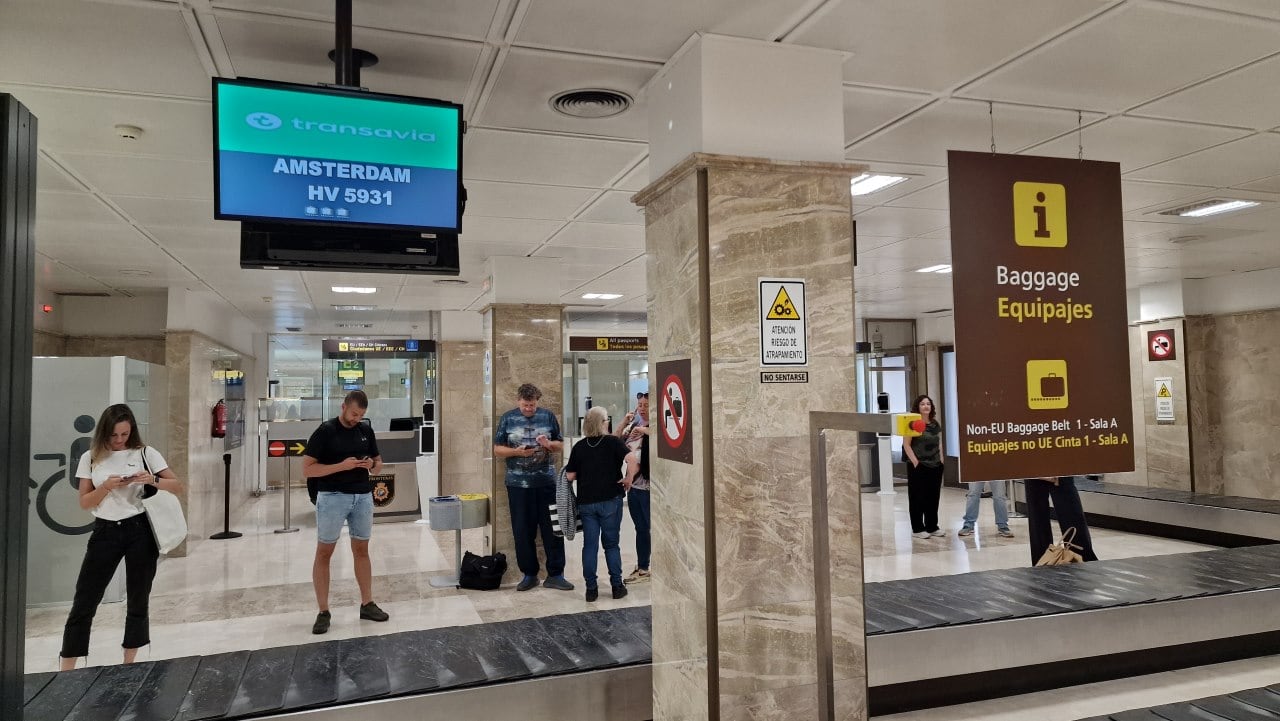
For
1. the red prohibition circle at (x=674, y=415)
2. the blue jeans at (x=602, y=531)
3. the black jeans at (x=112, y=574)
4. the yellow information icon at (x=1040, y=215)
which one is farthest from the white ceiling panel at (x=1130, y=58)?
the black jeans at (x=112, y=574)

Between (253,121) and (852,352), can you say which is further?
(852,352)

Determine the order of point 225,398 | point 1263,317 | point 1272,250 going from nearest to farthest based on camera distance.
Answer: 1. point 1272,250
2. point 1263,317
3. point 225,398

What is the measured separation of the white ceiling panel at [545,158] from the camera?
4105 mm

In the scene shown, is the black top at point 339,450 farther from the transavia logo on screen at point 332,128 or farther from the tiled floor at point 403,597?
the transavia logo on screen at point 332,128

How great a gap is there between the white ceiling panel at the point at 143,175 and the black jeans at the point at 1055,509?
20.5ft

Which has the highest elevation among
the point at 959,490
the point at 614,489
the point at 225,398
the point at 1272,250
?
the point at 1272,250

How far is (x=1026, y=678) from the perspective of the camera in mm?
4414

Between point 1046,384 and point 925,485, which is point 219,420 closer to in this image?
point 925,485

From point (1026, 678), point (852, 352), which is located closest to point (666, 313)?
point (852, 352)

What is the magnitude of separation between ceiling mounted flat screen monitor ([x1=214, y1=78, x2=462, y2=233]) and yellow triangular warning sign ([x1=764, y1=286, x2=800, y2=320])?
4.24 ft

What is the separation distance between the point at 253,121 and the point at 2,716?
6.59 ft

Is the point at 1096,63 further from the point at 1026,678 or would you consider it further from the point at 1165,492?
the point at 1165,492

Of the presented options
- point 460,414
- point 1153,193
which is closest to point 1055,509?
point 1153,193

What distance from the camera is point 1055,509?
19.8ft
